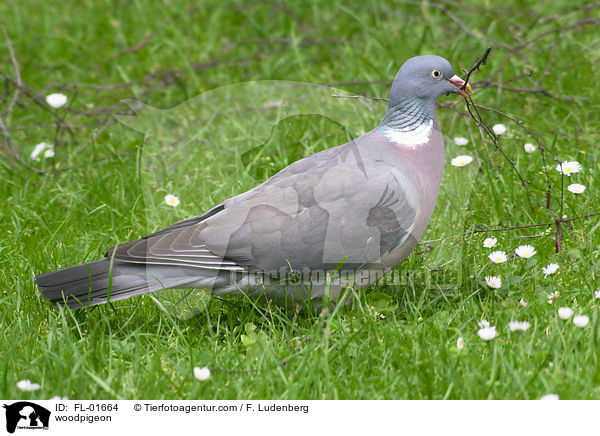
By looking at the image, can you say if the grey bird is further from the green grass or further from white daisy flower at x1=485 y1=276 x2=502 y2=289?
white daisy flower at x1=485 y1=276 x2=502 y2=289

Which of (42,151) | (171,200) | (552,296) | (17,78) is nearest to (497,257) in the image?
(552,296)

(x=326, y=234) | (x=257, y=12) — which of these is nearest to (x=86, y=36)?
(x=257, y=12)

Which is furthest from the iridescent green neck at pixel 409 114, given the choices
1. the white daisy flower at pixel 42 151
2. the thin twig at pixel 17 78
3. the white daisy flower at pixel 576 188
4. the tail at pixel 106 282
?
the thin twig at pixel 17 78

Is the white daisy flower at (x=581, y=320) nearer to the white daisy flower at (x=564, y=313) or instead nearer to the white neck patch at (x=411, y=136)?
the white daisy flower at (x=564, y=313)

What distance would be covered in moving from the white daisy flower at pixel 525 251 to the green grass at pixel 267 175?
1.6 inches

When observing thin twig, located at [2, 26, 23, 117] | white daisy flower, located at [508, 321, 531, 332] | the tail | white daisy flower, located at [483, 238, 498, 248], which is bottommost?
white daisy flower, located at [508, 321, 531, 332]

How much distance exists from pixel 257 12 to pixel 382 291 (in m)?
3.66

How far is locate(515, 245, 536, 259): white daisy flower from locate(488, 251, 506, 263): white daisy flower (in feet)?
0.21

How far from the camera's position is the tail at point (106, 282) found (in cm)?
302

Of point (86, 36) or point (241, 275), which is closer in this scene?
point (241, 275)

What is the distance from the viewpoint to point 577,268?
3.29 meters

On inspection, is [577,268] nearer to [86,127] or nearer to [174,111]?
[174,111]

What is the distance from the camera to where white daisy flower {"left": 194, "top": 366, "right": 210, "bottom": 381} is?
8.56ft
